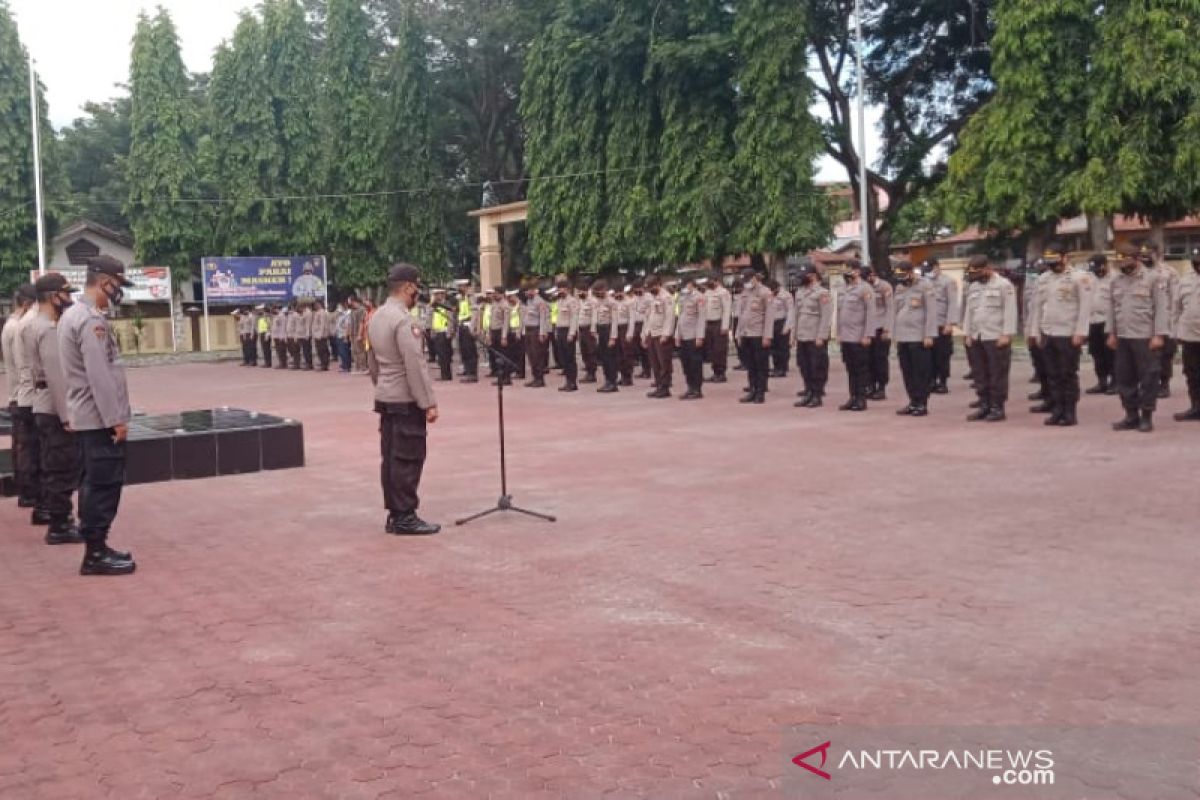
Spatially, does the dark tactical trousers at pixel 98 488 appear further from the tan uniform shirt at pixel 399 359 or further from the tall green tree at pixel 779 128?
the tall green tree at pixel 779 128

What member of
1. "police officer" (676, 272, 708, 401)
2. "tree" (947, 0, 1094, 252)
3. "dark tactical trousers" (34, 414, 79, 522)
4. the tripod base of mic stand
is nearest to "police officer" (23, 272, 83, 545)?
"dark tactical trousers" (34, 414, 79, 522)

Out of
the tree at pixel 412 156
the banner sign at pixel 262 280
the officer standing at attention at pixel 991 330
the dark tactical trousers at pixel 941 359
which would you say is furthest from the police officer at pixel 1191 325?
the tree at pixel 412 156

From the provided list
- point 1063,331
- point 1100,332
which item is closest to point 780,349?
point 1100,332

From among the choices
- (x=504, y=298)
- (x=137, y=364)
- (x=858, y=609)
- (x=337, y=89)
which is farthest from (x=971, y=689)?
(x=337, y=89)

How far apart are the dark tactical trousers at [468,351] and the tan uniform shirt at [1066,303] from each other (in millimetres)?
11928

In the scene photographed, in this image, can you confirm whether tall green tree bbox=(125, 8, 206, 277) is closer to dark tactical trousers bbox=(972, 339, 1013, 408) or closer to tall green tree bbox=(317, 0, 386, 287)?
tall green tree bbox=(317, 0, 386, 287)

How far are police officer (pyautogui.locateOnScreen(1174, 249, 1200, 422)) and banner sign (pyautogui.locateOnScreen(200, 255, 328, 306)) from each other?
29.3m

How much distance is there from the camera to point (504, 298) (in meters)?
20.7

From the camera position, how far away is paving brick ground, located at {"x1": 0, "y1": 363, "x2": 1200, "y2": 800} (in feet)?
12.8

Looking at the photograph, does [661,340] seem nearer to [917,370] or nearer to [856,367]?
[856,367]

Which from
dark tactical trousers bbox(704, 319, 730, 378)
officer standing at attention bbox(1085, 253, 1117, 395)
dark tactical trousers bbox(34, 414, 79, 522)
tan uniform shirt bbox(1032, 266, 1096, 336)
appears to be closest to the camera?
dark tactical trousers bbox(34, 414, 79, 522)

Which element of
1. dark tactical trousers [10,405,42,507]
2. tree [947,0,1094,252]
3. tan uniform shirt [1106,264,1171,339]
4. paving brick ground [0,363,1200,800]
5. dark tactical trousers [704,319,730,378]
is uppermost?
tree [947,0,1094,252]

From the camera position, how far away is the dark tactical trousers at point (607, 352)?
17.9m

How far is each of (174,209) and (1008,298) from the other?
3355 cm
